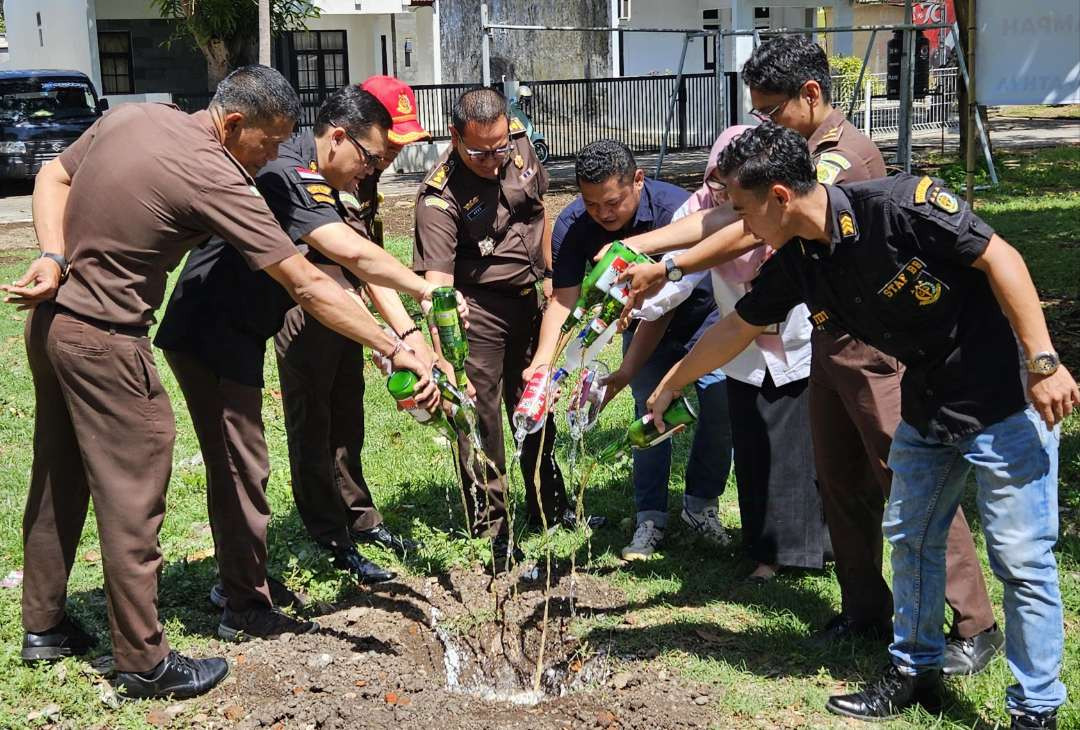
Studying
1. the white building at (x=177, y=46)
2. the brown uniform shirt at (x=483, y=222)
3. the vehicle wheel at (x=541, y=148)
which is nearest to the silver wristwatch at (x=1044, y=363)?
the brown uniform shirt at (x=483, y=222)

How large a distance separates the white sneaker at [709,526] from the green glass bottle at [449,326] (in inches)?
59.7

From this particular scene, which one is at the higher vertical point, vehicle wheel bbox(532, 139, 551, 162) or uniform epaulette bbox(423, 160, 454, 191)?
uniform epaulette bbox(423, 160, 454, 191)

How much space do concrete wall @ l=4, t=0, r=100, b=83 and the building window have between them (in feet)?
1.19

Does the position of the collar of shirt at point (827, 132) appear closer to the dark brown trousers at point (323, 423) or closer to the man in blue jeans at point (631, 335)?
the man in blue jeans at point (631, 335)

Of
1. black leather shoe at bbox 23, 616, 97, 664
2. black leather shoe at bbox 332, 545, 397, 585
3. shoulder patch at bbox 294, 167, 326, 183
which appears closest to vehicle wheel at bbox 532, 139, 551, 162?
black leather shoe at bbox 332, 545, 397, 585

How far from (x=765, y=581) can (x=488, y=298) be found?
167 centimetres

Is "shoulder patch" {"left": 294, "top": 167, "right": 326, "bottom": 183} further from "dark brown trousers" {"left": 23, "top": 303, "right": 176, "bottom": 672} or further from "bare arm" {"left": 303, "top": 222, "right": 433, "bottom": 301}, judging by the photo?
"dark brown trousers" {"left": 23, "top": 303, "right": 176, "bottom": 672}

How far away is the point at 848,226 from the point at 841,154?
2.35ft

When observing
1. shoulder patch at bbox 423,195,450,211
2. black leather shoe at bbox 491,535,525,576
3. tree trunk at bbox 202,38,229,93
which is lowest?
black leather shoe at bbox 491,535,525,576

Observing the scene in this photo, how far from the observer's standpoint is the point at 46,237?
3838mm

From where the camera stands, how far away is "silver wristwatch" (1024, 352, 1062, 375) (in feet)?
10.0

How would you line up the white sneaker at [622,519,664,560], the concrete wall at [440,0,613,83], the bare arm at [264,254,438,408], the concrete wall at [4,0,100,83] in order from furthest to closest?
the concrete wall at [440,0,613,83]
the concrete wall at [4,0,100,83]
the white sneaker at [622,519,664,560]
the bare arm at [264,254,438,408]

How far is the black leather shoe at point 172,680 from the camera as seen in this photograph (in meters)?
3.91

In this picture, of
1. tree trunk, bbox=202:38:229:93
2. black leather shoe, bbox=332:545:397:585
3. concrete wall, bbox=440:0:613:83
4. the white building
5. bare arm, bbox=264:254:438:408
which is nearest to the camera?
bare arm, bbox=264:254:438:408
